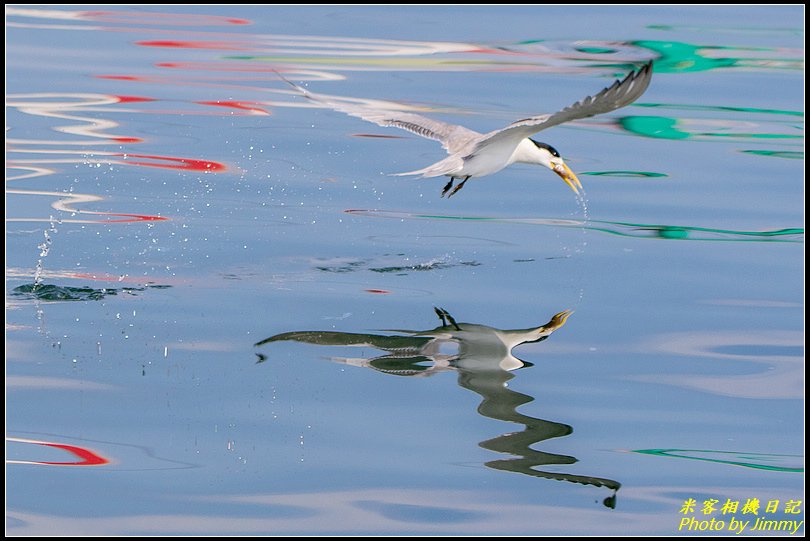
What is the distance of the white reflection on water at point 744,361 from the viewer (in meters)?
6.71

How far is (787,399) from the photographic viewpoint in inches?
260

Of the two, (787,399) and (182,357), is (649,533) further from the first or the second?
(182,357)

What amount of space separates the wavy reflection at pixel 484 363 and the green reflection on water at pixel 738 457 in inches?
16.9

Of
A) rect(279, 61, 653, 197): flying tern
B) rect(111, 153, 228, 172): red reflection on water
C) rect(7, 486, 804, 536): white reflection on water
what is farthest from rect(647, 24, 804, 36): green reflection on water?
rect(7, 486, 804, 536): white reflection on water

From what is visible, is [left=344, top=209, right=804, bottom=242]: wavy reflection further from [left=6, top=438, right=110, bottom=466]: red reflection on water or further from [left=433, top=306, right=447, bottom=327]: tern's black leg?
[left=6, top=438, right=110, bottom=466]: red reflection on water

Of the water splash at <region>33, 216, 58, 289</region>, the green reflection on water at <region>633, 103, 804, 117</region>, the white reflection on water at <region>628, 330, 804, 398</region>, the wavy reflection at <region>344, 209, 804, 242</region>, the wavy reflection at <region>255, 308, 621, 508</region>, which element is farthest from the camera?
the green reflection on water at <region>633, 103, 804, 117</region>

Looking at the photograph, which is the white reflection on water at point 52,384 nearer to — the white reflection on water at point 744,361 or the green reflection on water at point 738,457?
the green reflection on water at point 738,457

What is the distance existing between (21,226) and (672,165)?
559 cm

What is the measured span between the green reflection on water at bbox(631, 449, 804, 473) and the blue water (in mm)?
14

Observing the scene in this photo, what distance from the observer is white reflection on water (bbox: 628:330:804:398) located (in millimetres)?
6711

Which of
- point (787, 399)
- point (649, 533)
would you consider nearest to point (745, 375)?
point (787, 399)

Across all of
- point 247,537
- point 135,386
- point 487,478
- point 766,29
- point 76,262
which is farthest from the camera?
point 766,29

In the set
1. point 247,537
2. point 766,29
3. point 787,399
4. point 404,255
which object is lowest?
point 247,537

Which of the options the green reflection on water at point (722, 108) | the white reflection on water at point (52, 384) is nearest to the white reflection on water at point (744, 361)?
the white reflection on water at point (52, 384)
